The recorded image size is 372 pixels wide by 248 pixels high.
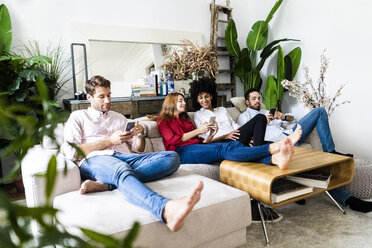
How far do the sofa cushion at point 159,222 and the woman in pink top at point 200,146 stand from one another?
498 mm

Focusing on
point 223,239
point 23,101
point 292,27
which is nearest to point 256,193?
point 223,239

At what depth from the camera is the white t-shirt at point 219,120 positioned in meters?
2.56

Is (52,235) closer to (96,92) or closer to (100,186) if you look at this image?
(100,186)

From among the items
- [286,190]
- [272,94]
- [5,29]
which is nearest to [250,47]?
[272,94]

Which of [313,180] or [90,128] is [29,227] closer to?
[90,128]

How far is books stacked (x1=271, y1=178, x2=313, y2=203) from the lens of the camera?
1.68 metres

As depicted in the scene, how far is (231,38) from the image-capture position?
3.87 m

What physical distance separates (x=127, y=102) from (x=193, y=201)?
216cm

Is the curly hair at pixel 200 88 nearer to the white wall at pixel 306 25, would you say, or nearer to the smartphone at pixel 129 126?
the smartphone at pixel 129 126

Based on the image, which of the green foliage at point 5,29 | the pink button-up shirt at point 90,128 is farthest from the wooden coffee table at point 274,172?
the green foliage at point 5,29

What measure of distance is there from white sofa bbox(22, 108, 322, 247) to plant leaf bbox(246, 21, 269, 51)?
2.72 meters

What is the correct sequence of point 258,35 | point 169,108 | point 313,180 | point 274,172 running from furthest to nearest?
point 258,35, point 169,108, point 313,180, point 274,172

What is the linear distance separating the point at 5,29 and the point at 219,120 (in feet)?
7.09

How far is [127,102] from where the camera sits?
3100 millimetres
